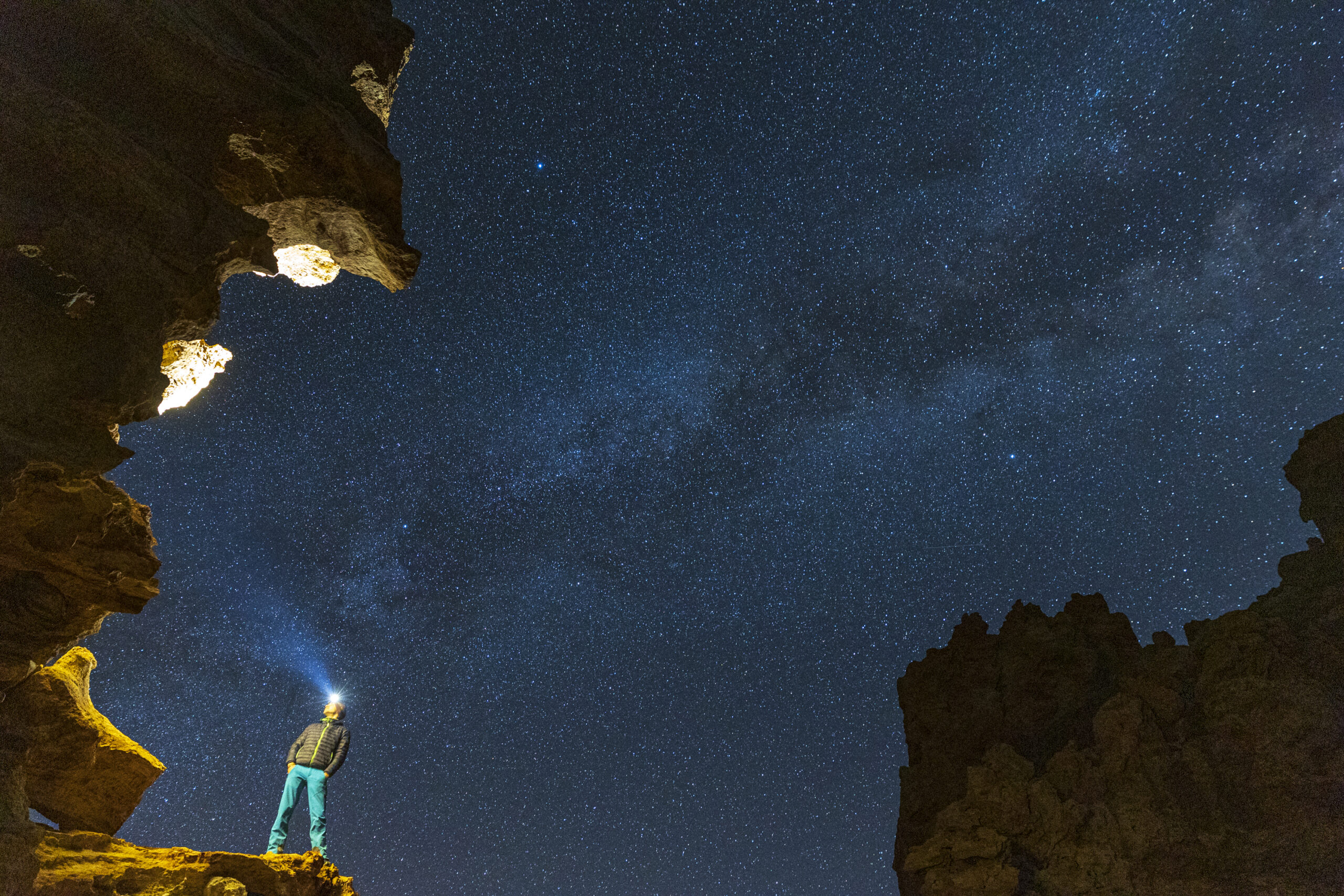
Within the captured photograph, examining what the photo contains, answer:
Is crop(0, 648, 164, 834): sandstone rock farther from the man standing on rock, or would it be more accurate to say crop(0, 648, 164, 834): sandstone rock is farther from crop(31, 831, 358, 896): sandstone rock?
the man standing on rock

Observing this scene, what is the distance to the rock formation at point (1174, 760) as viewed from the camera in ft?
46.3

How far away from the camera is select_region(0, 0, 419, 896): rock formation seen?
516 centimetres

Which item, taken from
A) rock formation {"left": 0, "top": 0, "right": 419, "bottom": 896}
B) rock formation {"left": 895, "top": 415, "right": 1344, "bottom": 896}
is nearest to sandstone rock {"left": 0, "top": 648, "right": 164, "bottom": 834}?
rock formation {"left": 0, "top": 0, "right": 419, "bottom": 896}

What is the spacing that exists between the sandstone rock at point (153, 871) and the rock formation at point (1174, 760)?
14680 millimetres

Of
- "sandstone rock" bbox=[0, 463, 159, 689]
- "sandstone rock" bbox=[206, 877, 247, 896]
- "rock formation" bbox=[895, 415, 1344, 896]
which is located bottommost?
"sandstone rock" bbox=[206, 877, 247, 896]

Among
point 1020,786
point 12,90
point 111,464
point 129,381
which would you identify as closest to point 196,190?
point 12,90

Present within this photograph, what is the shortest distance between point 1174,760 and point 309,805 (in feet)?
59.2

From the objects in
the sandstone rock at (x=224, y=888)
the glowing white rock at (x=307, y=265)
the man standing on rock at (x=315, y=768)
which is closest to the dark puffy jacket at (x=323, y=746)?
the man standing on rock at (x=315, y=768)

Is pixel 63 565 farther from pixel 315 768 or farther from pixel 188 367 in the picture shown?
pixel 315 768

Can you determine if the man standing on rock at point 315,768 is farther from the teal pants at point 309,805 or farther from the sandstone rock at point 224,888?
the sandstone rock at point 224,888

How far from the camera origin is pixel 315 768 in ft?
33.8

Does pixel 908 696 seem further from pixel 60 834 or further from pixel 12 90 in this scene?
pixel 12 90

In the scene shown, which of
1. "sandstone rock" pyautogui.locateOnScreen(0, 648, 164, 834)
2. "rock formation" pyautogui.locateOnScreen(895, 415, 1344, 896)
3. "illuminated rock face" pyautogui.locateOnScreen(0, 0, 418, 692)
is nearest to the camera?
"illuminated rock face" pyautogui.locateOnScreen(0, 0, 418, 692)

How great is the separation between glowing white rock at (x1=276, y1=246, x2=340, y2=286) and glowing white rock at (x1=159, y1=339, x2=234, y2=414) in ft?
4.43
